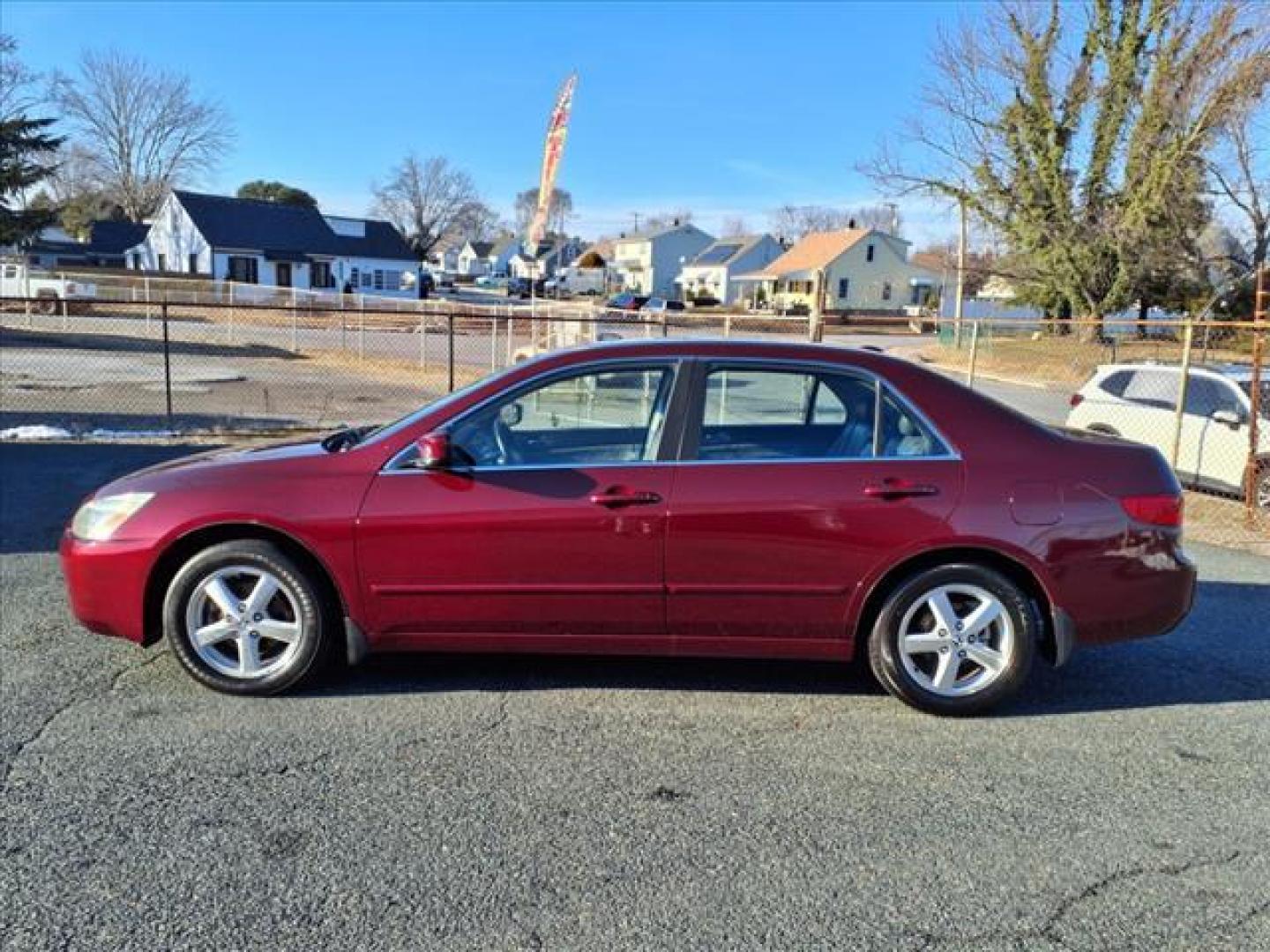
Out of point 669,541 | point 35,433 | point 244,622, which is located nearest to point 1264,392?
point 669,541

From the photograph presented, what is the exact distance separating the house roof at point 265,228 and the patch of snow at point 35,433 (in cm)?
5559

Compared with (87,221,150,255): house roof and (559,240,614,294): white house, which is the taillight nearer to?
(87,221,150,255): house roof

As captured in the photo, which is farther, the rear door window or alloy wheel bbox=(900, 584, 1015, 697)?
the rear door window

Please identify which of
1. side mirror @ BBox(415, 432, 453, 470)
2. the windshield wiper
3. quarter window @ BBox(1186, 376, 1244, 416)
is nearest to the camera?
side mirror @ BBox(415, 432, 453, 470)

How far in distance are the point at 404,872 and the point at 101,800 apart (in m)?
1.20

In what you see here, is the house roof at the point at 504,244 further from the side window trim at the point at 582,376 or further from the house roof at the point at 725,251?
the side window trim at the point at 582,376

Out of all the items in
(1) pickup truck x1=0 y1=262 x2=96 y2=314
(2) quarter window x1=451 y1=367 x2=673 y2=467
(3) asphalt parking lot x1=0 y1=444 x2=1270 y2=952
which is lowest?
(3) asphalt parking lot x1=0 y1=444 x2=1270 y2=952

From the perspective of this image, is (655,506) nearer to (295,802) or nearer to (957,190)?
(295,802)

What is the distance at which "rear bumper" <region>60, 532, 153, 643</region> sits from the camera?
412 cm

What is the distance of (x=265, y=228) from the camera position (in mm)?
64562

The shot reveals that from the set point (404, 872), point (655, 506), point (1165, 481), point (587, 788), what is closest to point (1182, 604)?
point (1165, 481)

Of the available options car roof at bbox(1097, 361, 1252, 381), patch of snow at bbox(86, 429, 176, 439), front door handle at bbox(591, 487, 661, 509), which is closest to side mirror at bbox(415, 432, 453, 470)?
front door handle at bbox(591, 487, 661, 509)

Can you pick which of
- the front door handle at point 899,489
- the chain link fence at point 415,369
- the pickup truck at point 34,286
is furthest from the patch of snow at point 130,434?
the pickup truck at point 34,286

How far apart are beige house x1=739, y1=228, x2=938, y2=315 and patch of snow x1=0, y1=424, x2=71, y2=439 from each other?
6628 centimetres
